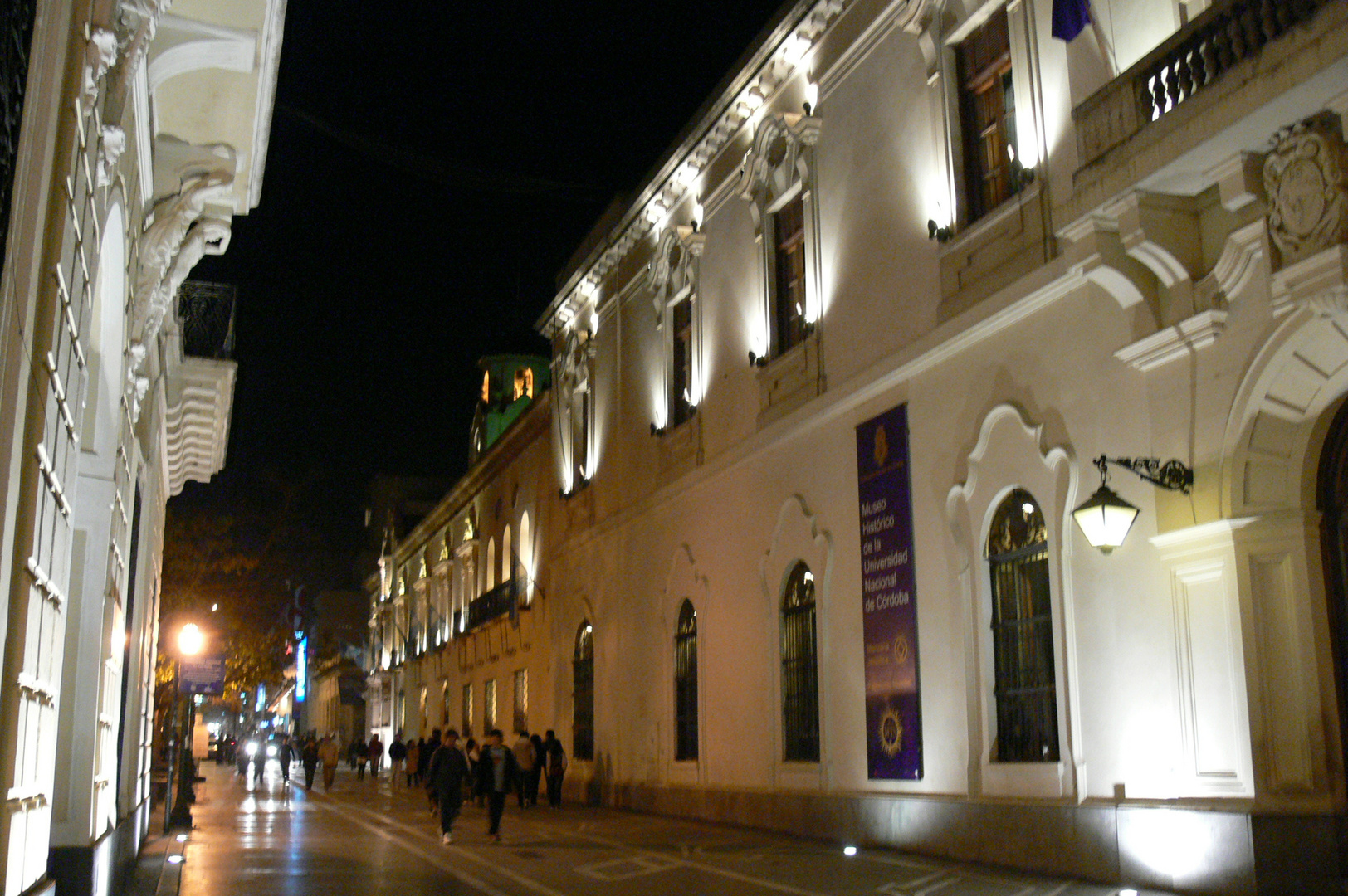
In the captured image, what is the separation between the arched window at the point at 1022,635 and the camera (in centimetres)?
1363

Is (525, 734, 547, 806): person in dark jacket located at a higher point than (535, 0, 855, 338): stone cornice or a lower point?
lower

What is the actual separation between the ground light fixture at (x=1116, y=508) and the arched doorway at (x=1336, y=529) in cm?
116

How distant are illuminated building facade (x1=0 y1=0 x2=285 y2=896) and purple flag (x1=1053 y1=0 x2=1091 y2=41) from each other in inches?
288

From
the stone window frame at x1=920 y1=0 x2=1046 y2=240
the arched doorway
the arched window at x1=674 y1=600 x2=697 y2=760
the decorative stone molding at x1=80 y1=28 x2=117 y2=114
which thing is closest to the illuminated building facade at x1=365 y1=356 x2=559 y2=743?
the arched window at x1=674 y1=600 x2=697 y2=760

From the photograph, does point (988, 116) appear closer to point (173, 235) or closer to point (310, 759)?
point (173, 235)

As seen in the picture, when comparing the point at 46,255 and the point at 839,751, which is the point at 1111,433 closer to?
the point at 839,751

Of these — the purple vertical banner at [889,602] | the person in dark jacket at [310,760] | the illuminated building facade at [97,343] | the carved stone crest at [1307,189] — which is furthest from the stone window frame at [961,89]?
the person in dark jacket at [310,760]

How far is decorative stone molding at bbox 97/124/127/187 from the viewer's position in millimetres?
7188

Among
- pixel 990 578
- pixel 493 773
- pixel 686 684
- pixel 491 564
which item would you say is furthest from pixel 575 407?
pixel 990 578

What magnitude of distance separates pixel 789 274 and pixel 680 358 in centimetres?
461

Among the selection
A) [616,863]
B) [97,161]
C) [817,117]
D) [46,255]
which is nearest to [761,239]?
[817,117]

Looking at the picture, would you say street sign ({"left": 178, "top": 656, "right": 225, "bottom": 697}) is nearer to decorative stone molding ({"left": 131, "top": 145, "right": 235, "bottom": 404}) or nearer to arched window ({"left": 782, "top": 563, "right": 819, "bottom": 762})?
arched window ({"left": 782, "top": 563, "right": 819, "bottom": 762})

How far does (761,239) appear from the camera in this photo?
2062cm

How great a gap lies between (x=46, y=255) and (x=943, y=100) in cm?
1214
